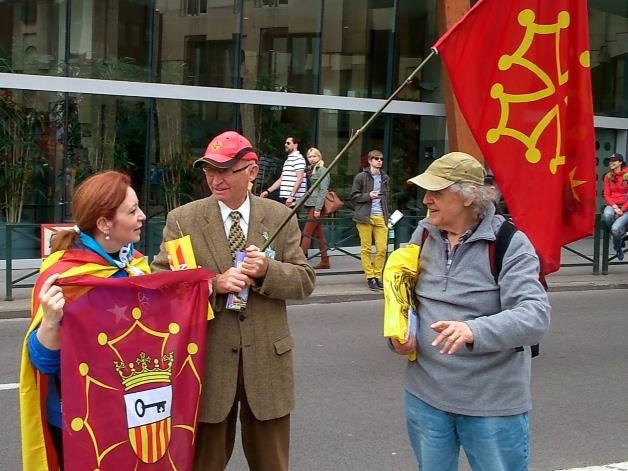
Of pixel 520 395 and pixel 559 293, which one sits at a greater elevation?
pixel 520 395

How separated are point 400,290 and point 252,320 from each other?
639 millimetres

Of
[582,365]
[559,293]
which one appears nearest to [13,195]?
[559,293]

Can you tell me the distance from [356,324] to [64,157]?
719cm

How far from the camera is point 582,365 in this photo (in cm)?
794

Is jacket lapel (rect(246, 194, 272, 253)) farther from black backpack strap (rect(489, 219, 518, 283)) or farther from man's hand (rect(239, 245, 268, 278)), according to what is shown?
black backpack strap (rect(489, 219, 518, 283))

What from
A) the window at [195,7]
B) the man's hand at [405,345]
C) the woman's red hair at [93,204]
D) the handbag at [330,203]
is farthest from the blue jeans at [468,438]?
the window at [195,7]

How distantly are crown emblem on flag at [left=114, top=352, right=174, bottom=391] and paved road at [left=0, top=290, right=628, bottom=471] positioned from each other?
7.15 ft

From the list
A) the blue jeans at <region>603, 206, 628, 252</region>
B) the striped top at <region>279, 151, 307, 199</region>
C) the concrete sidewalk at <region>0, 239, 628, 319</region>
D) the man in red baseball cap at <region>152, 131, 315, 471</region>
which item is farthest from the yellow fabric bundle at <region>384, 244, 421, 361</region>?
the blue jeans at <region>603, 206, 628, 252</region>

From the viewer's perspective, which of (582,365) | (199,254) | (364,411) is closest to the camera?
(199,254)

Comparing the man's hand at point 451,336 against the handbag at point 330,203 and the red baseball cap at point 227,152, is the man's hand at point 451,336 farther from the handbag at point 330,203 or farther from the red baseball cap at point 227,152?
the handbag at point 330,203

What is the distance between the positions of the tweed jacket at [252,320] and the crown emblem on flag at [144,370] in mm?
317

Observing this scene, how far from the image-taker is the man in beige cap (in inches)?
123

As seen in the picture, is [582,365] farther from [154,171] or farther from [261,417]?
[154,171]

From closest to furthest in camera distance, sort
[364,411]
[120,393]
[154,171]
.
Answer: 1. [120,393]
2. [364,411]
3. [154,171]
